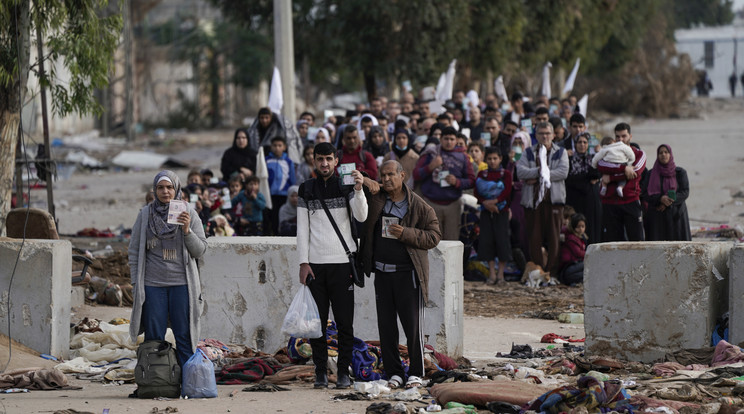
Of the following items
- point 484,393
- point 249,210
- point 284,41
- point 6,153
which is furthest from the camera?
point 284,41

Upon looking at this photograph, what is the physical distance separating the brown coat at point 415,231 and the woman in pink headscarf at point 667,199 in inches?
227

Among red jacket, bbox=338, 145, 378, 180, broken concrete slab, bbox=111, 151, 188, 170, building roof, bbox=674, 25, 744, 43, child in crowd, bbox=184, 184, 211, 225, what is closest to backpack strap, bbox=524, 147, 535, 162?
red jacket, bbox=338, 145, 378, 180

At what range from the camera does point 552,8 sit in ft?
117

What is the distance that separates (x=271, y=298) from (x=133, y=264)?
2.03 m

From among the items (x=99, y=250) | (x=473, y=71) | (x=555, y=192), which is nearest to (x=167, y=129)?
(x=473, y=71)

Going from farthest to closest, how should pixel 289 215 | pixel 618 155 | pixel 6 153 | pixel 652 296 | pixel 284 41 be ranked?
pixel 284 41 < pixel 289 215 < pixel 618 155 < pixel 6 153 < pixel 652 296

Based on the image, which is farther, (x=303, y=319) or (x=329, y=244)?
(x=329, y=244)

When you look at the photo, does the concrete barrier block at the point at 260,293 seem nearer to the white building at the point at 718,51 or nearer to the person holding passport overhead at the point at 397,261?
the person holding passport overhead at the point at 397,261

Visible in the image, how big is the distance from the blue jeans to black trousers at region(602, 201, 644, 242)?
6.52m

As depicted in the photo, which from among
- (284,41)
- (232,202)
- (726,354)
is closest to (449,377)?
(726,354)

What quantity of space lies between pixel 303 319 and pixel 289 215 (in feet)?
21.8

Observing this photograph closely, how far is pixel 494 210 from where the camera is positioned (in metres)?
14.4

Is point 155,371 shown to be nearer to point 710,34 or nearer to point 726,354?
point 726,354

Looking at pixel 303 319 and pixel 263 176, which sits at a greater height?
pixel 263 176
